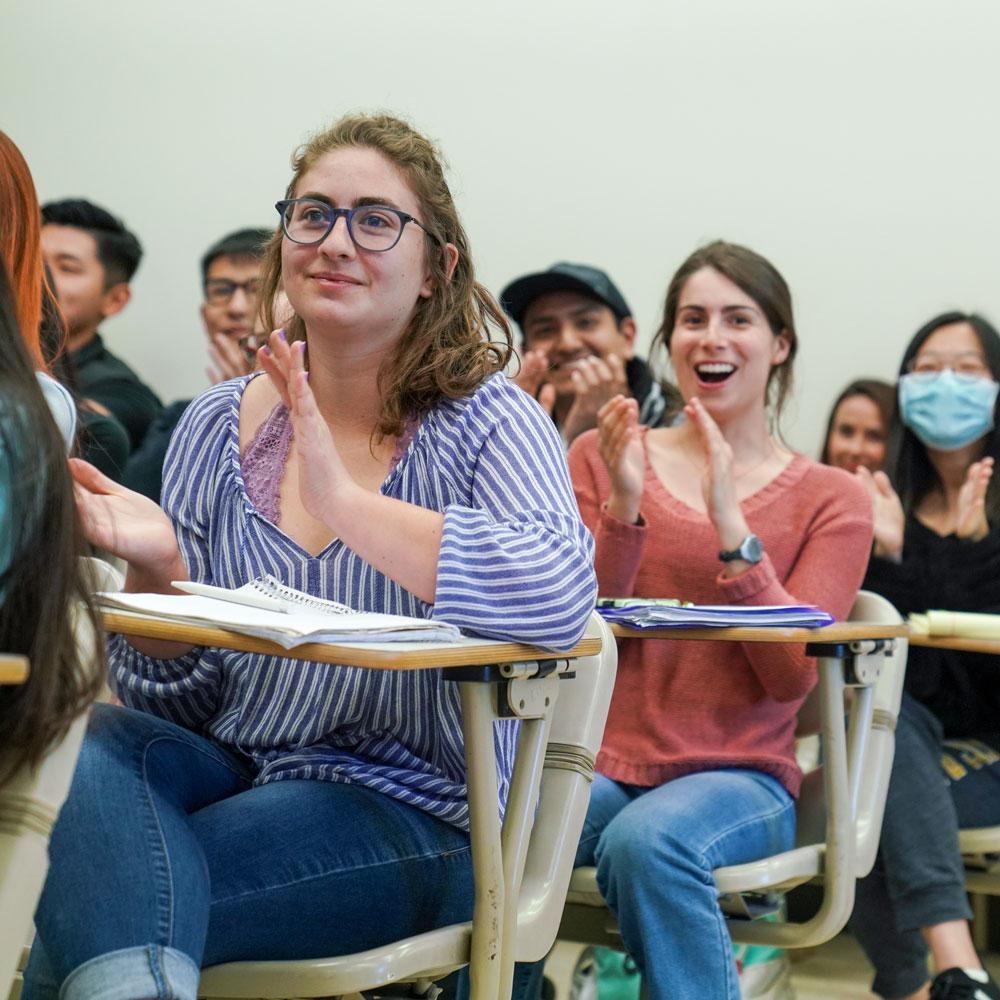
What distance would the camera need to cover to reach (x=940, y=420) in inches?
114

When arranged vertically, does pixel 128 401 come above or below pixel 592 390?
below

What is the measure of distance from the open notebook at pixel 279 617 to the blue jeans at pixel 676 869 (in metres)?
0.61

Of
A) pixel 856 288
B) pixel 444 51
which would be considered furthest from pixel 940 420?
pixel 444 51

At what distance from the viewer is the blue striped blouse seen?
1344mm

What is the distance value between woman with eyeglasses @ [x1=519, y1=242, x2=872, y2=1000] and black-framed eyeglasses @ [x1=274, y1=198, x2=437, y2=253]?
60cm

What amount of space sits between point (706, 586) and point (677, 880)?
1.82 ft

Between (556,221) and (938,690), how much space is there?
1417 millimetres

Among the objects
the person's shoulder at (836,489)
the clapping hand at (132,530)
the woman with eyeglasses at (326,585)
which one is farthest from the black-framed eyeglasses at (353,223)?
the person's shoulder at (836,489)

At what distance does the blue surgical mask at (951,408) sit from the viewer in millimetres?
2895

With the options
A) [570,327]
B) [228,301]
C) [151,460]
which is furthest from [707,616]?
[228,301]

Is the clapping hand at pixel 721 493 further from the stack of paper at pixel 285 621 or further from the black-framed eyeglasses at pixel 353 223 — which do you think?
the stack of paper at pixel 285 621

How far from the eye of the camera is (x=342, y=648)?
1098 mm

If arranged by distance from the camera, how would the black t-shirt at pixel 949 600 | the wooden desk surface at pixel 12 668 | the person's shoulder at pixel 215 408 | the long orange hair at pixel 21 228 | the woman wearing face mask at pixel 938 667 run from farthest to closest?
the black t-shirt at pixel 949 600 → the woman wearing face mask at pixel 938 667 → the person's shoulder at pixel 215 408 → the long orange hair at pixel 21 228 → the wooden desk surface at pixel 12 668

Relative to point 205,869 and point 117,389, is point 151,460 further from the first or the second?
point 205,869
